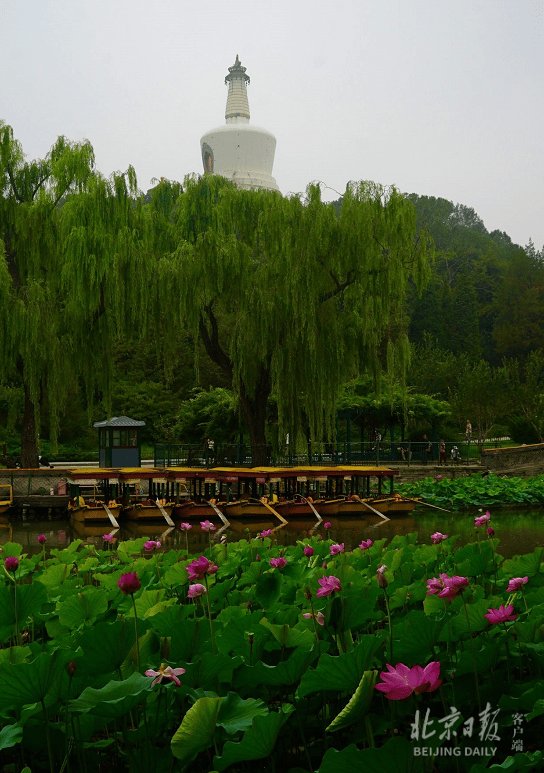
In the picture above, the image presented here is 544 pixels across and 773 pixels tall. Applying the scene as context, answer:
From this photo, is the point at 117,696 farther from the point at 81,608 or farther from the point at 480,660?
the point at 81,608

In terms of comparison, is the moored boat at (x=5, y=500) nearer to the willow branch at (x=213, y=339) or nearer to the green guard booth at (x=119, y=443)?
the green guard booth at (x=119, y=443)

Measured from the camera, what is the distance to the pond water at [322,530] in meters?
15.9

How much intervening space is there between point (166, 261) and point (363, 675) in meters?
19.8

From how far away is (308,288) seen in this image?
66.3 ft

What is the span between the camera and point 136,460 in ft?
80.5

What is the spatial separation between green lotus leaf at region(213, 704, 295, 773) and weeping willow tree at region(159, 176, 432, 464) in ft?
59.9

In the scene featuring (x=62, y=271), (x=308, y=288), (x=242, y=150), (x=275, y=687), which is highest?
(x=242, y=150)

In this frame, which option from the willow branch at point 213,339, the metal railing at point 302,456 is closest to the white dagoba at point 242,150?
the metal railing at point 302,456

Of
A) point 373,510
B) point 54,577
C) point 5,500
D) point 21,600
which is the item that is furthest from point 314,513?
point 21,600

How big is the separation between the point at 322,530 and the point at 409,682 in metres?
16.9

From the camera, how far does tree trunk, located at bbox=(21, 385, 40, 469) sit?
21375mm

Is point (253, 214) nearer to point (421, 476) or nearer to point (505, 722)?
point (421, 476)

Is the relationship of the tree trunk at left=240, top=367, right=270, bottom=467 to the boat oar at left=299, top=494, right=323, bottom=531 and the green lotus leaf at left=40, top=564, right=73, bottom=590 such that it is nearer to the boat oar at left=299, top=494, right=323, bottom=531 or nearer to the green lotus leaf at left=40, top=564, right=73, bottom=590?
the boat oar at left=299, top=494, right=323, bottom=531

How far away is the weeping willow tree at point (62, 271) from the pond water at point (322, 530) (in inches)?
158
